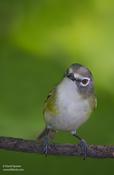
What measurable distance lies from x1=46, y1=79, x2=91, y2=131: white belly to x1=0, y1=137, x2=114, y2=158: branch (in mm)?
218

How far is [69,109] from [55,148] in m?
0.26

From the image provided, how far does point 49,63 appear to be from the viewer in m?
3.08

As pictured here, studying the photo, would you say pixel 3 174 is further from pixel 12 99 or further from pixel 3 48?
pixel 3 48

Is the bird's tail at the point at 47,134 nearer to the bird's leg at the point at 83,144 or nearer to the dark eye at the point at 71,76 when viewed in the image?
the bird's leg at the point at 83,144

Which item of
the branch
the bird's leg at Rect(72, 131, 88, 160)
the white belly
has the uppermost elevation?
the white belly

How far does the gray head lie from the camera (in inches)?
95.1

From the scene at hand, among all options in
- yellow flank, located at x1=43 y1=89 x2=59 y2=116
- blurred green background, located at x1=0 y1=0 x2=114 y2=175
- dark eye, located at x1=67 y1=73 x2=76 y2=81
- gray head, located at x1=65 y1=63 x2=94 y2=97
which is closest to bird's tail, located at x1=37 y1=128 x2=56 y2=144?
blurred green background, located at x1=0 y1=0 x2=114 y2=175

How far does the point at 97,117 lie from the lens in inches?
120

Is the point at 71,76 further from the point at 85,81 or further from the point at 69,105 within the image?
the point at 69,105

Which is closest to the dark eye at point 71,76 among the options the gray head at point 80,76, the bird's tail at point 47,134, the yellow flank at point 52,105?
the gray head at point 80,76

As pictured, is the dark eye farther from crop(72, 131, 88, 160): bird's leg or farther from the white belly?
crop(72, 131, 88, 160): bird's leg

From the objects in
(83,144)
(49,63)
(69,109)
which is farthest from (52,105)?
(49,63)

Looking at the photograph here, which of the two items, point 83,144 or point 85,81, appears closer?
point 85,81

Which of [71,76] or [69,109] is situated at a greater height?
[71,76]
